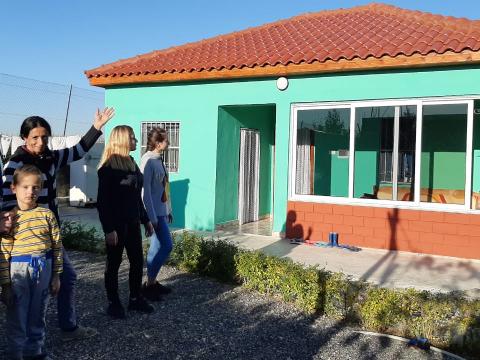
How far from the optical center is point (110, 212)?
4.34m

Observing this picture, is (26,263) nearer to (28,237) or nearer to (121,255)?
(28,237)

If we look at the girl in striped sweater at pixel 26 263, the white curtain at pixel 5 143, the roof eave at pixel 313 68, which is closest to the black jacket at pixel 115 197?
the girl in striped sweater at pixel 26 263

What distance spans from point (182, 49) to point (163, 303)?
7552 mm

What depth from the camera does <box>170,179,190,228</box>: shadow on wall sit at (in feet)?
31.9

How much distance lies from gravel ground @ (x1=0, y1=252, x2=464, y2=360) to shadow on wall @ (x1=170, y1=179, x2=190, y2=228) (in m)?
4.27

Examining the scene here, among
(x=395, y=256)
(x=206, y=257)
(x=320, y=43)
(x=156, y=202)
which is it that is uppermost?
(x=320, y=43)

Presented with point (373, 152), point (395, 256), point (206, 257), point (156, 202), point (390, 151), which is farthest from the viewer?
point (373, 152)

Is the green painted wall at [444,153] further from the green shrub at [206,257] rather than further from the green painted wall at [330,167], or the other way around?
the green shrub at [206,257]

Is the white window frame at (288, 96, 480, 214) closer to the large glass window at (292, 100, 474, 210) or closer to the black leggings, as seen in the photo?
the large glass window at (292, 100, 474, 210)

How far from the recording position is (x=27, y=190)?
3.29 m

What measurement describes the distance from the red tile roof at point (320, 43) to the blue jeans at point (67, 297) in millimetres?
5678

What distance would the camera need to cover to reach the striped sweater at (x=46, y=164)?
3570 millimetres

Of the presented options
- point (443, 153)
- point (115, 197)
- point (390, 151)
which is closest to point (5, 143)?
point (115, 197)

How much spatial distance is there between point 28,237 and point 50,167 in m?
0.74
